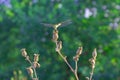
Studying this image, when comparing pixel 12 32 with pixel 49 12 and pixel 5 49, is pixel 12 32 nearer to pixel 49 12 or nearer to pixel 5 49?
pixel 5 49

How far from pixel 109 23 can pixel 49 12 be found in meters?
1.59

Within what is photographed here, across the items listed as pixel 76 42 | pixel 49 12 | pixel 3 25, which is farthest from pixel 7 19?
pixel 76 42

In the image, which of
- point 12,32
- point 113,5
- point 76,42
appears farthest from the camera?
point 12,32

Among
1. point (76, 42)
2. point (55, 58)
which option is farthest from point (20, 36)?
point (76, 42)

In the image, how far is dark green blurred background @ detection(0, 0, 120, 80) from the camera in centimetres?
1223

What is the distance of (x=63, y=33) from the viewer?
12.7 meters

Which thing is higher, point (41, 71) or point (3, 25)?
point (3, 25)

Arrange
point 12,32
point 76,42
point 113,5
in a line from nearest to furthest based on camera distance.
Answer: point 76,42 < point 113,5 < point 12,32

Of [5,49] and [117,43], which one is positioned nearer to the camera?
[117,43]

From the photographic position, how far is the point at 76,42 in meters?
12.1

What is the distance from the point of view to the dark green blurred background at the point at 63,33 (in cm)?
1223

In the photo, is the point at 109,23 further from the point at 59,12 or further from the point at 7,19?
the point at 7,19

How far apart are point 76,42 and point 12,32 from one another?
249cm

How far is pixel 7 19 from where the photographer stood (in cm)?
1338
